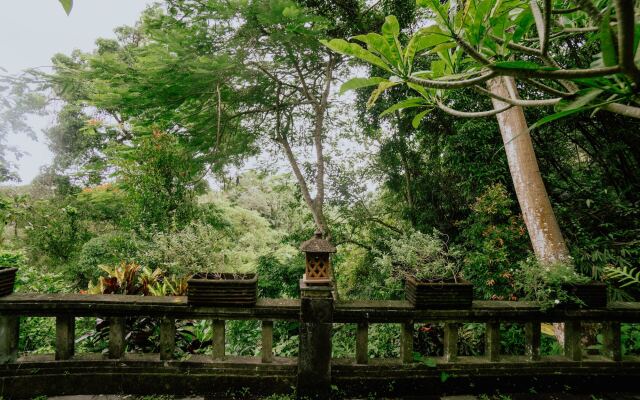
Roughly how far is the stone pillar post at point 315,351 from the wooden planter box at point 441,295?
0.72 metres

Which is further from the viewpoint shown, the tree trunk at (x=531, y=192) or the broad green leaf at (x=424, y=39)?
the tree trunk at (x=531, y=192)

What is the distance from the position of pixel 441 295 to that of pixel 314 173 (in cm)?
539

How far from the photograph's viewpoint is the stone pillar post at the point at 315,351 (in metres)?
2.54

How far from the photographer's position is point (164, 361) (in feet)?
8.48

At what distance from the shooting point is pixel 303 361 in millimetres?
2551

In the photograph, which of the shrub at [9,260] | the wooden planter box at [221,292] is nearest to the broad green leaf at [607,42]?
the wooden planter box at [221,292]

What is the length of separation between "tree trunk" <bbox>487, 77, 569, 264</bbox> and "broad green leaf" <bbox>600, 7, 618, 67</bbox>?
144 inches

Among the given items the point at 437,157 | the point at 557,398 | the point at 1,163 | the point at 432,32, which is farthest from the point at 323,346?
the point at 1,163

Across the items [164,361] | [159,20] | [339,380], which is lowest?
[339,380]

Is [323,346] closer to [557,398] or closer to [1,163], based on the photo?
[557,398]

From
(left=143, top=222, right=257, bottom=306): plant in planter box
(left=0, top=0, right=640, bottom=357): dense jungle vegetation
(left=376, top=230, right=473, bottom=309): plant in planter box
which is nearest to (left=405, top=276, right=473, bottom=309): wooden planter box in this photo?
(left=376, top=230, right=473, bottom=309): plant in planter box

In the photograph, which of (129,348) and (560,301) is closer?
(560,301)

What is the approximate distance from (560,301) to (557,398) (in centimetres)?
76

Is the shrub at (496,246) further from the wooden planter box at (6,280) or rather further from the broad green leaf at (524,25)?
the wooden planter box at (6,280)
